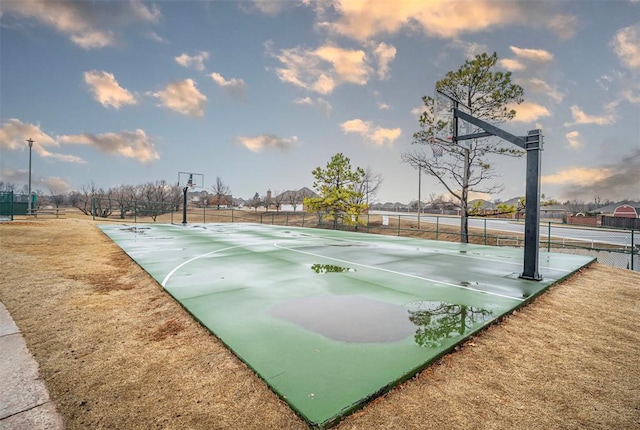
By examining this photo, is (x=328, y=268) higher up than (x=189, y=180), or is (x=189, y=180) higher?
(x=189, y=180)

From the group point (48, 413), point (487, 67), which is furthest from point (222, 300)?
point (487, 67)

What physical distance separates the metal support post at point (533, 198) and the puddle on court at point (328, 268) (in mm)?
4033

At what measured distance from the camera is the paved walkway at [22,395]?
7.57 feet


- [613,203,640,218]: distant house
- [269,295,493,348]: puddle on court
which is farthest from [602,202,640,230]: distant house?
[269,295,493,348]: puddle on court

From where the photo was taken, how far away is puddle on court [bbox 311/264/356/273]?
7.46 metres

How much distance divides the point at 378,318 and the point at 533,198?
465 cm

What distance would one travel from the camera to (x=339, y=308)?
185 inches

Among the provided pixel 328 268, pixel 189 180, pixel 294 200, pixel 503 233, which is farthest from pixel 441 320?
pixel 294 200

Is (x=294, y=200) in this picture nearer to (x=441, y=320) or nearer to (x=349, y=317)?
(x=349, y=317)

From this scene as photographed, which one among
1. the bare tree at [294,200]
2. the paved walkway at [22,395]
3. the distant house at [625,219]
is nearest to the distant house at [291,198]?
the bare tree at [294,200]

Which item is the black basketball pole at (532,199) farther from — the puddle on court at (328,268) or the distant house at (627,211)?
the distant house at (627,211)

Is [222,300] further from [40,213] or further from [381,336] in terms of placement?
[40,213]

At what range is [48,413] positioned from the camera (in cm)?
243

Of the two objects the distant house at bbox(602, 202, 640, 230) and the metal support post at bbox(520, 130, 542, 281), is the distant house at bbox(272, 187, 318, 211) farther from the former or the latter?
the metal support post at bbox(520, 130, 542, 281)
